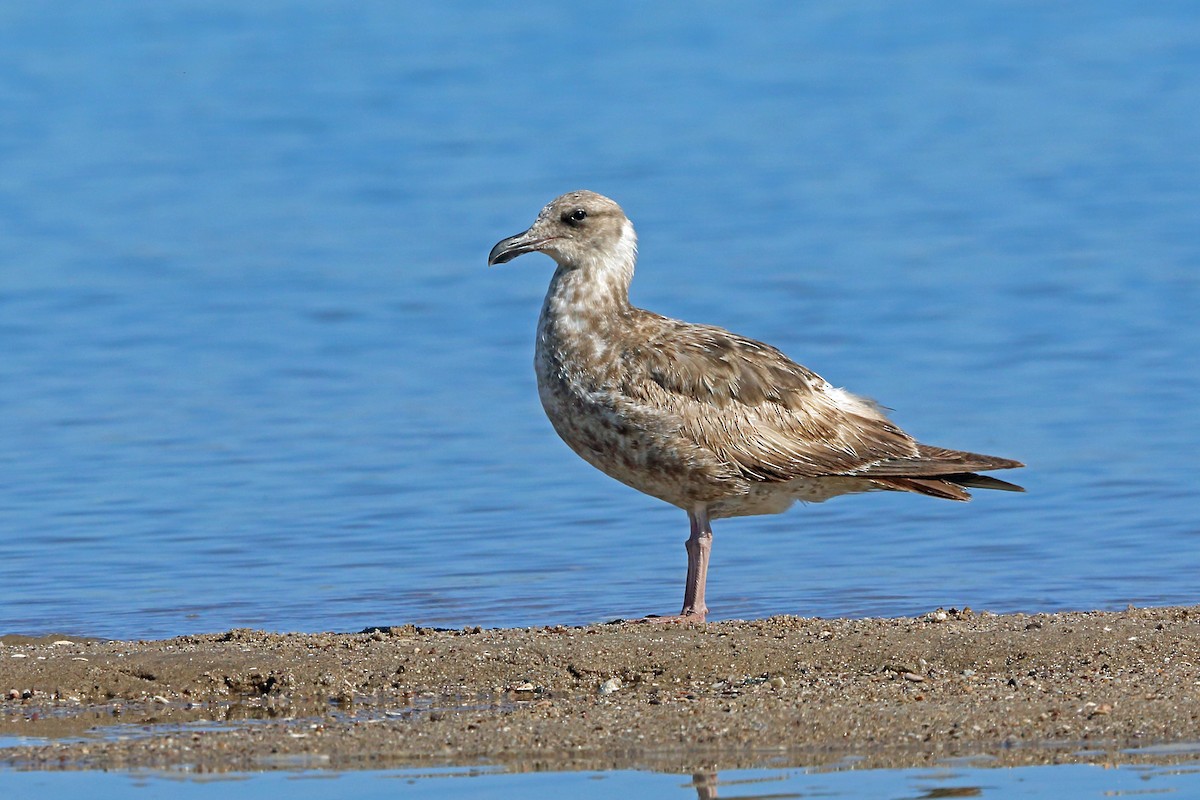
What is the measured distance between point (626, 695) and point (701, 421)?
2.24m

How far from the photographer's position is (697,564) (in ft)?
32.9

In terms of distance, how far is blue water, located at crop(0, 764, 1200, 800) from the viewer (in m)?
6.48

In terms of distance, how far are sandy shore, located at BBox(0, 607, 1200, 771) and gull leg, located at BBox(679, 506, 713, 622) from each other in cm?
67

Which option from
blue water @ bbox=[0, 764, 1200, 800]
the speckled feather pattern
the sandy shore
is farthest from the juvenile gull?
blue water @ bbox=[0, 764, 1200, 800]

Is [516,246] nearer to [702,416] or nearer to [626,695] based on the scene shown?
[702,416]

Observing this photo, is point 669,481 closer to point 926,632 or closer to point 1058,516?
point 926,632

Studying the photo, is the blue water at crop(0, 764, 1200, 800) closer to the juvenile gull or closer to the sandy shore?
the sandy shore

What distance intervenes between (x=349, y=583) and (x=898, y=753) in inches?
203

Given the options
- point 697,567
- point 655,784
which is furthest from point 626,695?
point 697,567

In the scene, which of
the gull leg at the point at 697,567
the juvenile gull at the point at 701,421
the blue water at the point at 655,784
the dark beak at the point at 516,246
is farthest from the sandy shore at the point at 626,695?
the dark beak at the point at 516,246

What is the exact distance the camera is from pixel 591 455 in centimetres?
1020

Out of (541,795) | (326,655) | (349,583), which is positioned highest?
(349,583)

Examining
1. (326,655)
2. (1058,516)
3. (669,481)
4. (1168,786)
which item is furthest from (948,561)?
(1168,786)

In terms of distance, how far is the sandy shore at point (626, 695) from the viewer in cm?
704
